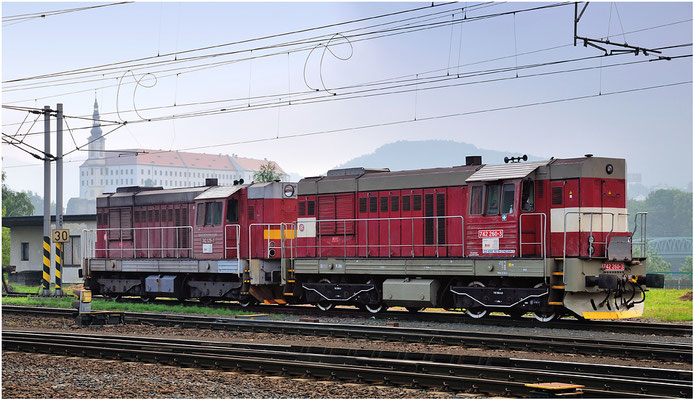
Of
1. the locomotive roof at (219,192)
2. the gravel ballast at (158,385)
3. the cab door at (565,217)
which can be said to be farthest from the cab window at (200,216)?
the gravel ballast at (158,385)

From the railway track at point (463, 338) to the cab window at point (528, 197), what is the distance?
3790 mm

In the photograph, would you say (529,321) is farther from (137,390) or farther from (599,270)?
(137,390)

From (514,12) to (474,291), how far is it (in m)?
→ 6.38

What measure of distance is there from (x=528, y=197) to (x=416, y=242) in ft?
11.0

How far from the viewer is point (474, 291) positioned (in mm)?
19469

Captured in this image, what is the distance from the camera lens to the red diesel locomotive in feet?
60.5

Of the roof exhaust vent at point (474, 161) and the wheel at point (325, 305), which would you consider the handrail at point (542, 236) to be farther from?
the wheel at point (325, 305)

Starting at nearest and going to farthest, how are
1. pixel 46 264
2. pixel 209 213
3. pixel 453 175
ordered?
pixel 453 175
pixel 209 213
pixel 46 264

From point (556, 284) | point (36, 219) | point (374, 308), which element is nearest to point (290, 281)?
point (374, 308)

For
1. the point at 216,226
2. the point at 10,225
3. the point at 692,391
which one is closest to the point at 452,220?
the point at 216,226

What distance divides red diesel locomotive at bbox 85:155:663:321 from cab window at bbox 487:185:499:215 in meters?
0.03

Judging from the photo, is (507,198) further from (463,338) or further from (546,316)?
(463,338)

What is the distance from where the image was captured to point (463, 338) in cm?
1534

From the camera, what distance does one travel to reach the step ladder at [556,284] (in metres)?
18.2
